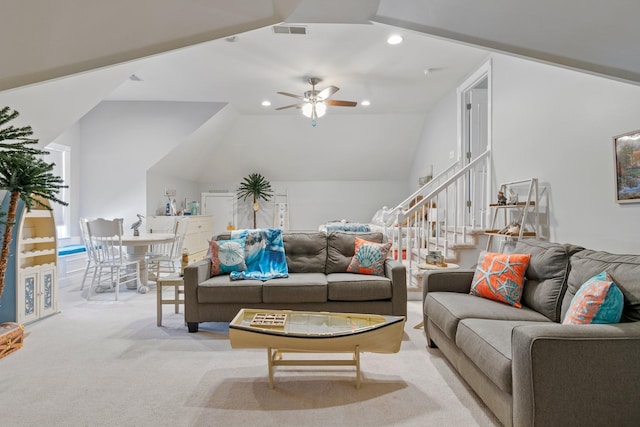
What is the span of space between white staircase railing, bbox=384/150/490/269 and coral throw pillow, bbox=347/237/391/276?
749 millimetres

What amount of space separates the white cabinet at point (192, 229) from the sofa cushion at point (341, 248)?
8.31 ft

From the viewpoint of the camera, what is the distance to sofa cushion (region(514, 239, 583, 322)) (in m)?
2.16

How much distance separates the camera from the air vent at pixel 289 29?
3573 millimetres

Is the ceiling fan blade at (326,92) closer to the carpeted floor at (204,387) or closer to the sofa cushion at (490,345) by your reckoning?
the carpeted floor at (204,387)

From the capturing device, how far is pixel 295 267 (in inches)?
139

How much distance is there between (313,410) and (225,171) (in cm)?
707

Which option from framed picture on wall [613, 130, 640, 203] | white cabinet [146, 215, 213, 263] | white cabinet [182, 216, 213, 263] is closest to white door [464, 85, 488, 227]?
framed picture on wall [613, 130, 640, 203]

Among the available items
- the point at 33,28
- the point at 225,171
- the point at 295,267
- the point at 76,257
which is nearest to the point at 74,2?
the point at 33,28

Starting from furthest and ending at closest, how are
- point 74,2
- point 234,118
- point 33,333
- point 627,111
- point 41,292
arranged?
point 234,118
point 41,292
point 33,333
point 627,111
point 74,2

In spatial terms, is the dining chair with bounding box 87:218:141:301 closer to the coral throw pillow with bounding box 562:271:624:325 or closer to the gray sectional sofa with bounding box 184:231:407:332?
the gray sectional sofa with bounding box 184:231:407:332

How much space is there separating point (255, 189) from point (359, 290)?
18.4ft

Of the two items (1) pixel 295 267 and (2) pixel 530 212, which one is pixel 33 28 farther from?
(2) pixel 530 212

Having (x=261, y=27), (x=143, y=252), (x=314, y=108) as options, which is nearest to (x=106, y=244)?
(x=143, y=252)

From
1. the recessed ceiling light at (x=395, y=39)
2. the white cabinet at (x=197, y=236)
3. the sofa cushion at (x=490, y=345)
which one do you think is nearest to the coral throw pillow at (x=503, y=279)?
the sofa cushion at (x=490, y=345)
